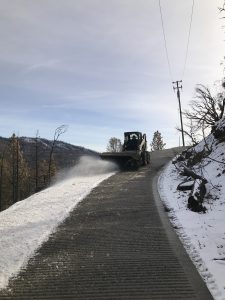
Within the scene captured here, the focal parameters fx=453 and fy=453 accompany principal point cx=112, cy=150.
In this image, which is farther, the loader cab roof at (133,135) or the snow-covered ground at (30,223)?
the loader cab roof at (133,135)

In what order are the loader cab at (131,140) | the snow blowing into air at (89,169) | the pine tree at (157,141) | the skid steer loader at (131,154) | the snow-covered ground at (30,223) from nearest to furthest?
the snow-covered ground at (30,223) < the snow blowing into air at (89,169) < the skid steer loader at (131,154) < the loader cab at (131,140) < the pine tree at (157,141)

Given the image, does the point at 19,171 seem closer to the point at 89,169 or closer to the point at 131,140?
the point at 131,140

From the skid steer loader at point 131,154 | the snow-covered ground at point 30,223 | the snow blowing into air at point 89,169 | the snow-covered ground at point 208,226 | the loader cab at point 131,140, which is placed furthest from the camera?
the loader cab at point 131,140

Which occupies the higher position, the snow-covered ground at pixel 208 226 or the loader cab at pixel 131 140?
the loader cab at pixel 131 140

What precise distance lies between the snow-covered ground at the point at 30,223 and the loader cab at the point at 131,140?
1044 centimetres

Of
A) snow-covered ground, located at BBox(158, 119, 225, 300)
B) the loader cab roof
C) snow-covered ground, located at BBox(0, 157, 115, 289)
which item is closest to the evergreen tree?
the loader cab roof

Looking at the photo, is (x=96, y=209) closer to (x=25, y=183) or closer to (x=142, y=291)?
(x=142, y=291)

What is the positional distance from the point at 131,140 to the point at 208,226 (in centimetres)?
2265

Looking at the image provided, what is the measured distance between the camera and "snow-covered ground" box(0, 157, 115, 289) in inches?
390

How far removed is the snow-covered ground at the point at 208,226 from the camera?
8.84 metres

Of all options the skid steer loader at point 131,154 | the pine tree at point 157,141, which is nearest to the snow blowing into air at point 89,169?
the skid steer loader at point 131,154

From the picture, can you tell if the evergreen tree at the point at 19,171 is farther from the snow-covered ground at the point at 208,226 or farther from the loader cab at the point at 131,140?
the snow-covered ground at the point at 208,226

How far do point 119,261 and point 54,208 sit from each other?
715 centimetres

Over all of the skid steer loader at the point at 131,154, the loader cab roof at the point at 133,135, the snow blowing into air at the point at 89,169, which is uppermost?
the loader cab roof at the point at 133,135
